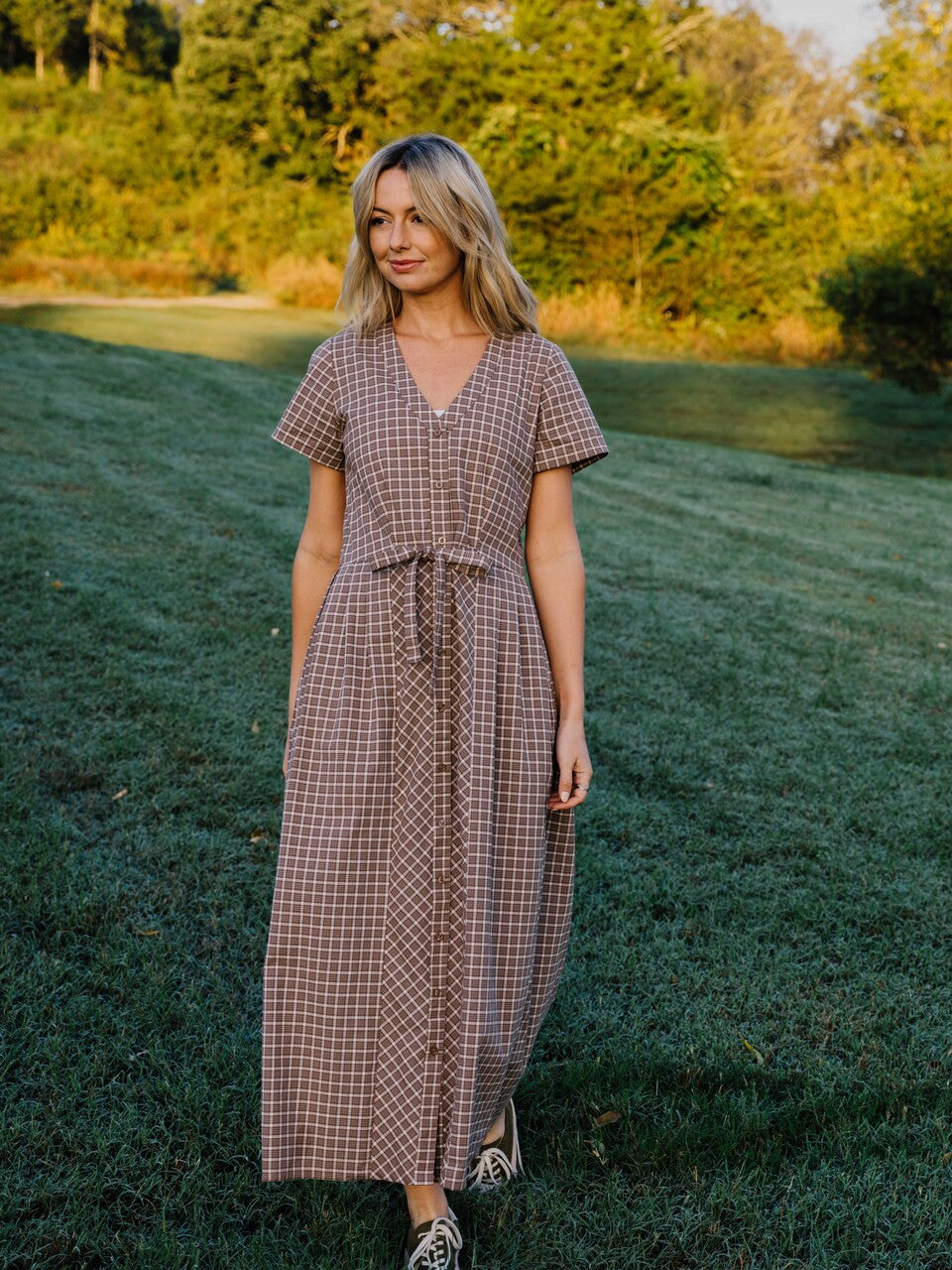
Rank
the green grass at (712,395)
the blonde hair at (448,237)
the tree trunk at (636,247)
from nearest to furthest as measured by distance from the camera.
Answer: the blonde hair at (448,237), the green grass at (712,395), the tree trunk at (636,247)

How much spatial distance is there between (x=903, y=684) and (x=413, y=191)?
4213 millimetres

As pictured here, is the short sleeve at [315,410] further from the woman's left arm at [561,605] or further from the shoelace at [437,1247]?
the shoelace at [437,1247]

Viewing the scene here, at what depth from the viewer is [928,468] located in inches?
494

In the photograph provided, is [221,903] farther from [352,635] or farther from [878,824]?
[878,824]

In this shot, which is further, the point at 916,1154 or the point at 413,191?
the point at 916,1154

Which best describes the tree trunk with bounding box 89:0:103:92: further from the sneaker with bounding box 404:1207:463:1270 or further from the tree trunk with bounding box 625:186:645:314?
the sneaker with bounding box 404:1207:463:1270

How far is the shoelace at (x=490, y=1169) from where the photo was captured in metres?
2.08

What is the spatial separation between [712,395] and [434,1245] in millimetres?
13874

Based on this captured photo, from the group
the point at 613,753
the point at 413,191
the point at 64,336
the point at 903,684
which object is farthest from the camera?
the point at 64,336

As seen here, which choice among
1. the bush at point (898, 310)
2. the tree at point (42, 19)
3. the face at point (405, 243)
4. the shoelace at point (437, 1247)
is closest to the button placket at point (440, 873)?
the shoelace at point (437, 1247)

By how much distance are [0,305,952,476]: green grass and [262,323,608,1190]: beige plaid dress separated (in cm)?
1157

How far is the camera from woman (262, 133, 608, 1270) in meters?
1.81

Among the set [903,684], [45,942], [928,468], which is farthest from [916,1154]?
[928,468]

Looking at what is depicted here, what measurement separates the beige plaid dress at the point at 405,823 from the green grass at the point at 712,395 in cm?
1157
